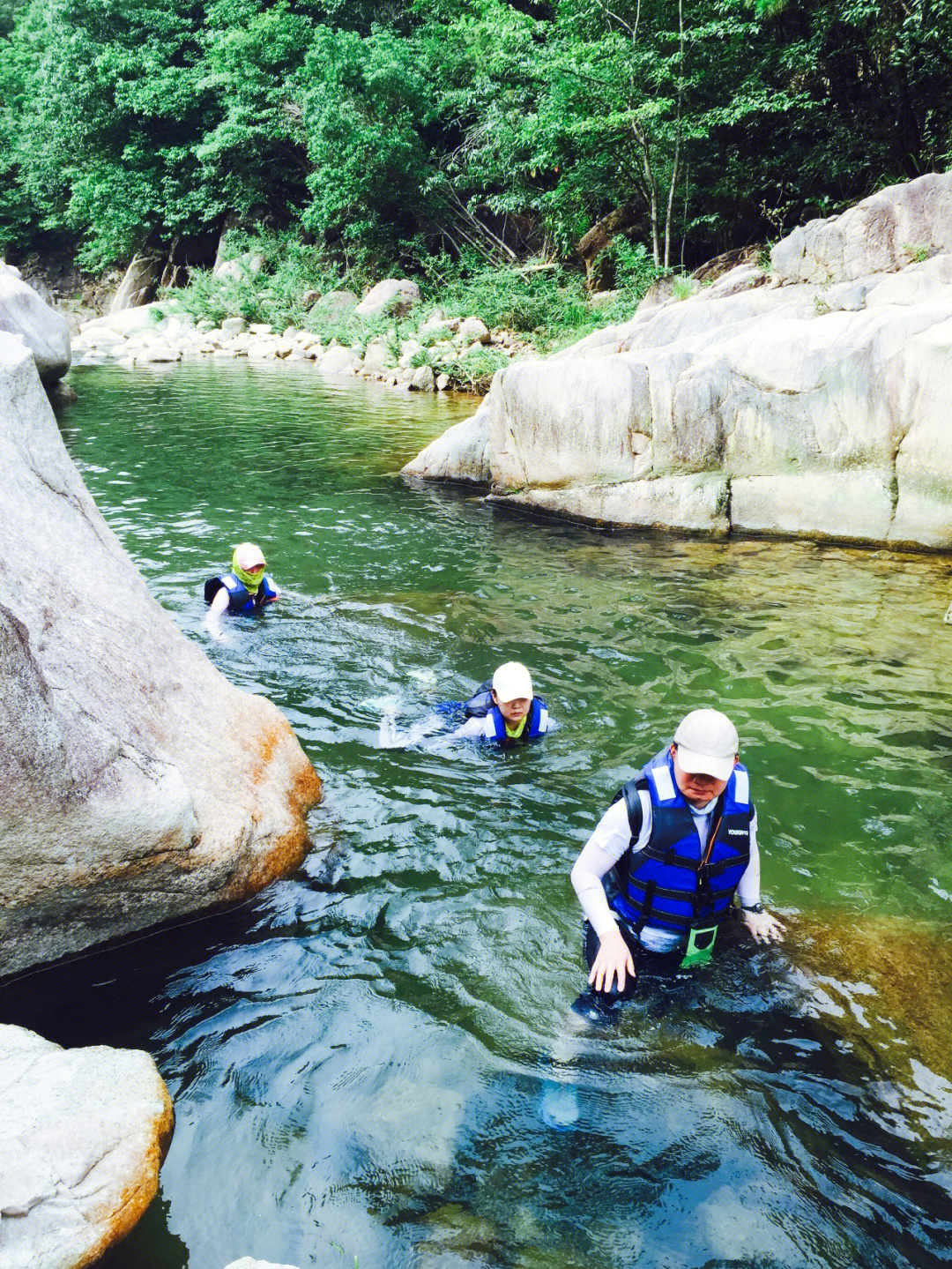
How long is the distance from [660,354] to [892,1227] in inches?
452

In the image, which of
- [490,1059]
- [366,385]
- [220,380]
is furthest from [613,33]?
[490,1059]

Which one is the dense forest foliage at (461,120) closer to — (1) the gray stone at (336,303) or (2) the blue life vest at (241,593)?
(1) the gray stone at (336,303)

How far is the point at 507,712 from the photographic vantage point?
21.1 feet

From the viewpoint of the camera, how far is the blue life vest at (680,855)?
374 cm

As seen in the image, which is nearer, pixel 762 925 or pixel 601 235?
pixel 762 925

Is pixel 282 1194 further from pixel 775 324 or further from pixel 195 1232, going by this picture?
pixel 775 324

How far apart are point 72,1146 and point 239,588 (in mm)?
6499

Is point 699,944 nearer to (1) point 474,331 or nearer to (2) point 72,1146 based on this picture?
(2) point 72,1146

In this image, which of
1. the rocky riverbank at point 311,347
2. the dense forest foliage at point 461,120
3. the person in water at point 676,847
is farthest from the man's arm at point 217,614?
the rocky riverbank at point 311,347

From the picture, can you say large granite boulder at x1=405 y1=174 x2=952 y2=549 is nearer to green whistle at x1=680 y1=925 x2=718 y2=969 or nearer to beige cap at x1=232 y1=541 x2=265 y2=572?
beige cap at x1=232 y1=541 x2=265 y2=572

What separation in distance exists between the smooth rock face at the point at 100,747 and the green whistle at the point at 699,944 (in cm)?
237

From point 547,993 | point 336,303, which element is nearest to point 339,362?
point 336,303

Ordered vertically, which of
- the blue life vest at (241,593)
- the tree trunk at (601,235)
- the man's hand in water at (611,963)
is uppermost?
the tree trunk at (601,235)

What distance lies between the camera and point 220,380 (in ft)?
89.1
